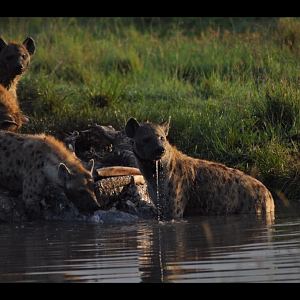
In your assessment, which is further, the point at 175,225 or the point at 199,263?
the point at 175,225

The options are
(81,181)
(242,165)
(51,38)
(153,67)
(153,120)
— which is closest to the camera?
(81,181)

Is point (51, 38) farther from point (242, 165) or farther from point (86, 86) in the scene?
point (242, 165)

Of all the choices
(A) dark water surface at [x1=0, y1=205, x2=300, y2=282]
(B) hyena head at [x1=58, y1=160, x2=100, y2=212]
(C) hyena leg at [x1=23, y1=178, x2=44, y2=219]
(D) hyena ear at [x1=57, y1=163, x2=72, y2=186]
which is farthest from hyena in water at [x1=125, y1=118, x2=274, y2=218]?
(C) hyena leg at [x1=23, y1=178, x2=44, y2=219]

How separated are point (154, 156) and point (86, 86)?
13.2 feet

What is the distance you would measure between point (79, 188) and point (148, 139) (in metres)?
0.73

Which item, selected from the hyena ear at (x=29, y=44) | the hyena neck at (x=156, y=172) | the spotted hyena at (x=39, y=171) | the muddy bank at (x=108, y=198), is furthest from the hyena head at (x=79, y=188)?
the hyena ear at (x=29, y=44)

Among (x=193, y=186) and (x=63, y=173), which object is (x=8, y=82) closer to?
(x=63, y=173)

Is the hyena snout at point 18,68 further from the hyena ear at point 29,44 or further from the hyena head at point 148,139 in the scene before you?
the hyena head at point 148,139

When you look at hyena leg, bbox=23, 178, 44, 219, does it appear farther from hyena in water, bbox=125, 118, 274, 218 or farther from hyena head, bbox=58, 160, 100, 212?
hyena in water, bbox=125, 118, 274, 218

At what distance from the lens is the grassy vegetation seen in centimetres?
824

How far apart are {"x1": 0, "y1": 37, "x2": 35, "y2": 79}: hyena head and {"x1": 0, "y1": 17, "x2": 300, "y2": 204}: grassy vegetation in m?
0.54

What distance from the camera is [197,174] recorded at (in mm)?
7043

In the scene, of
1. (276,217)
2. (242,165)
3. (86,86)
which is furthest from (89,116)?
(276,217)

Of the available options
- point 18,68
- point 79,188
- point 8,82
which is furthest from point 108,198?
point 8,82
